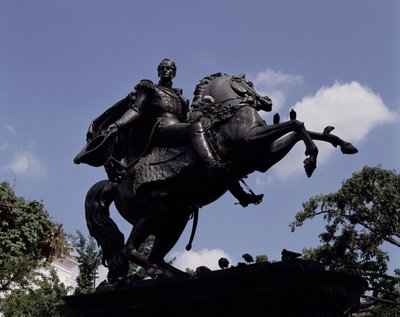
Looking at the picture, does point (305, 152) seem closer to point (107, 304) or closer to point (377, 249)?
point (107, 304)

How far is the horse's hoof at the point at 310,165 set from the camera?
21.3ft

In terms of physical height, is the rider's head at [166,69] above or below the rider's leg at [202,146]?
above

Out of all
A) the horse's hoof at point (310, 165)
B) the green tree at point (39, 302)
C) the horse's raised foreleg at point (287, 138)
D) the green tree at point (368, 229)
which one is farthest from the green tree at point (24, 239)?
the horse's hoof at point (310, 165)

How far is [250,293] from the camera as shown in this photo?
607cm

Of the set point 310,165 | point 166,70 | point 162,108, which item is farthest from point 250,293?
point 166,70

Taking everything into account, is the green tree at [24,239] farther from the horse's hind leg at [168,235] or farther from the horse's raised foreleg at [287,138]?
the horse's raised foreleg at [287,138]

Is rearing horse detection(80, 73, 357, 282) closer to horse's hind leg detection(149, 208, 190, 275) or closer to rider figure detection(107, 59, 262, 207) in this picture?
horse's hind leg detection(149, 208, 190, 275)

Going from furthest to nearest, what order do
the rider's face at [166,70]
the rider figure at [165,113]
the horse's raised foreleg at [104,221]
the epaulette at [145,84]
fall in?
the rider's face at [166,70]
the epaulette at [145,84]
the horse's raised foreleg at [104,221]
the rider figure at [165,113]

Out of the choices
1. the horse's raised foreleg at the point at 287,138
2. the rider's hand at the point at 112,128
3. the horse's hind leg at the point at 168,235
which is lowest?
the horse's hind leg at the point at 168,235

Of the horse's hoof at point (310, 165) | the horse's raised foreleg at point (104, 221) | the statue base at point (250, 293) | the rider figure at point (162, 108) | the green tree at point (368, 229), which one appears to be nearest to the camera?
the statue base at point (250, 293)

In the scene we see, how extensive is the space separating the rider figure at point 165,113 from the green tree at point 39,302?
1631cm

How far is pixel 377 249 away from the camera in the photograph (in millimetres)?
21531

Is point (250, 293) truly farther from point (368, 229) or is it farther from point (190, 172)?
point (368, 229)

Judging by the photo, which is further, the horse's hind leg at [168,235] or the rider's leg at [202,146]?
the horse's hind leg at [168,235]
